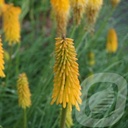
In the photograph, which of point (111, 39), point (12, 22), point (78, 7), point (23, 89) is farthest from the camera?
point (111, 39)

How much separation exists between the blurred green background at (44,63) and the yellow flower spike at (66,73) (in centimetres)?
80

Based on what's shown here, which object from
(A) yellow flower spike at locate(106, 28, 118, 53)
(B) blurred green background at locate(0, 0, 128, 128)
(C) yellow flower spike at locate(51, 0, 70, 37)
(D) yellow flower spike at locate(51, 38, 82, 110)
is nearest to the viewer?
(D) yellow flower spike at locate(51, 38, 82, 110)

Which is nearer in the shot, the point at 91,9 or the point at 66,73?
the point at 66,73

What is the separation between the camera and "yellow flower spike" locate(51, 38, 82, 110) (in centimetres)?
194

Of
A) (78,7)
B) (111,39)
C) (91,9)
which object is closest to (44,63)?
(111,39)

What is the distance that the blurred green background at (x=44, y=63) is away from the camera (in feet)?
10.5

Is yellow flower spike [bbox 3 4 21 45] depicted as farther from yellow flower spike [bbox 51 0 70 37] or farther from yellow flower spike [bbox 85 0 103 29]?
yellow flower spike [bbox 85 0 103 29]

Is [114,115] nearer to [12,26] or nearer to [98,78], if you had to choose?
[98,78]

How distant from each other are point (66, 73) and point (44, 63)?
273cm

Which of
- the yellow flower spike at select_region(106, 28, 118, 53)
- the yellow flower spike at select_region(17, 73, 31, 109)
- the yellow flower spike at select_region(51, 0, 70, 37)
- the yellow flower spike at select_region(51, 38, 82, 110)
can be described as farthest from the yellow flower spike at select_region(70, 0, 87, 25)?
Answer: the yellow flower spike at select_region(106, 28, 118, 53)

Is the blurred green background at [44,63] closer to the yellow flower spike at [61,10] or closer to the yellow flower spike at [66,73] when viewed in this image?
the yellow flower spike at [61,10]

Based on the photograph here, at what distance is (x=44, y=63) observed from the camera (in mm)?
4711

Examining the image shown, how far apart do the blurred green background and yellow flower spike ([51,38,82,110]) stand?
2.63 ft

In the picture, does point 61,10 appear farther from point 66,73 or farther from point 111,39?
point 111,39
